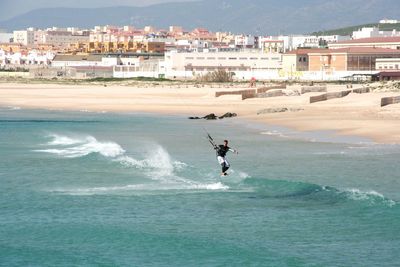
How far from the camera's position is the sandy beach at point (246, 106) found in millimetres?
47031

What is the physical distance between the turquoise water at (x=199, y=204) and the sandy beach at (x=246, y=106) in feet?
22.7

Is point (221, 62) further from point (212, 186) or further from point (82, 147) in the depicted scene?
point (212, 186)

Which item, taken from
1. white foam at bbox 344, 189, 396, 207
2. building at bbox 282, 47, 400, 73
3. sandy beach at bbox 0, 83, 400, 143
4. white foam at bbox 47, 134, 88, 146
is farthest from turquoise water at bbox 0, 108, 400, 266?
building at bbox 282, 47, 400, 73

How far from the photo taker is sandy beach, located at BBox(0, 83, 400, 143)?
47.0 metres

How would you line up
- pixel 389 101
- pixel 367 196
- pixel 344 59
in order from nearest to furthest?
pixel 367 196, pixel 389 101, pixel 344 59

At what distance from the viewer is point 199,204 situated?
23797mm

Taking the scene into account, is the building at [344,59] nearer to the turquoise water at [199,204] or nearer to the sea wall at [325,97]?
the sea wall at [325,97]

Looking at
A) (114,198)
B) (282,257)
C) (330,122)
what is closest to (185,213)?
(114,198)

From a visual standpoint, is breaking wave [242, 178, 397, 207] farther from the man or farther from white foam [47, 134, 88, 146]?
white foam [47, 134, 88, 146]

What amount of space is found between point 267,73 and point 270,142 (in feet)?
287

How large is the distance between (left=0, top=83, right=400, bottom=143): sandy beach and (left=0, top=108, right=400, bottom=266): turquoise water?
22.7ft

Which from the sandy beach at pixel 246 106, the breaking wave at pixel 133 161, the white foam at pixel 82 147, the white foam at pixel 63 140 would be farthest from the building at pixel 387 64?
the white foam at pixel 82 147

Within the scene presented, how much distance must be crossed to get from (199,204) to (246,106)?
4471cm

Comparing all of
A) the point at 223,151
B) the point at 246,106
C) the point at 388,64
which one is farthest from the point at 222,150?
the point at 388,64
